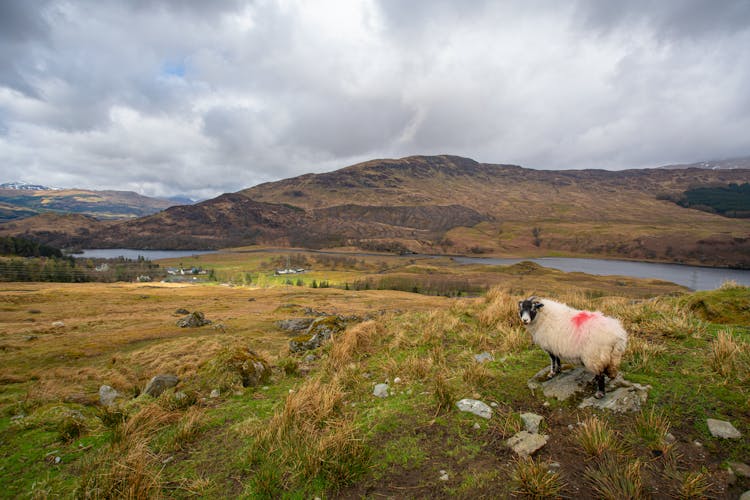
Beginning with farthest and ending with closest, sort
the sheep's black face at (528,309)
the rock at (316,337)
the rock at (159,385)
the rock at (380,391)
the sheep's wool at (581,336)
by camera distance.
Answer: the rock at (316,337) → the rock at (159,385) → the rock at (380,391) → the sheep's black face at (528,309) → the sheep's wool at (581,336)

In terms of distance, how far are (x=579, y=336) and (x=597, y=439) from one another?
1.96m

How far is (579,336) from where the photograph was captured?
5531 mm

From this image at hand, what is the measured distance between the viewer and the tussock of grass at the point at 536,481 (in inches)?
133

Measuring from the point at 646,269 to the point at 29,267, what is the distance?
256 m

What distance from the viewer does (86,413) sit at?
26.0 ft

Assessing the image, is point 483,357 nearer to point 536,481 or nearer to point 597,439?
point 597,439

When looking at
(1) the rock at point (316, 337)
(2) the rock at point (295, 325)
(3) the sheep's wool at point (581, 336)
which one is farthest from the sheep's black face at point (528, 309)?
(2) the rock at point (295, 325)

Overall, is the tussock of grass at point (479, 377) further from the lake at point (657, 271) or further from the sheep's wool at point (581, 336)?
the lake at point (657, 271)

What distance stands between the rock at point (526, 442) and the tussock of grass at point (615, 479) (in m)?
0.60

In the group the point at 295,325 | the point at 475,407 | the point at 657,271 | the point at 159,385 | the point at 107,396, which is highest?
the point at 475,407

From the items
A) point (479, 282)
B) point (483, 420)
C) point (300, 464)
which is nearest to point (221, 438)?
point (300, 464)

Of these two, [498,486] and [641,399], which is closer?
[498,486]

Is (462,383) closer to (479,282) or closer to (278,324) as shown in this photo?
(278,324)

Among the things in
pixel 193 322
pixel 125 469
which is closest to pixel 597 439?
pixel 125 469
